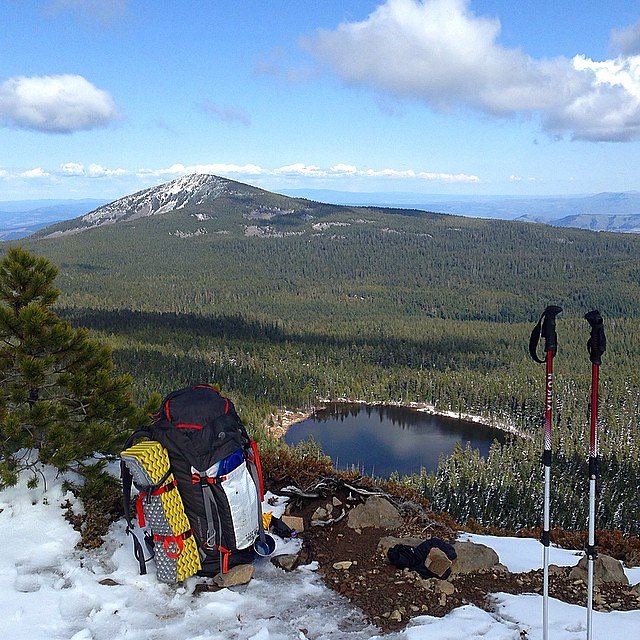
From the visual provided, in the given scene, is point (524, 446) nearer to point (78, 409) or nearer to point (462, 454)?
point (462, 454)

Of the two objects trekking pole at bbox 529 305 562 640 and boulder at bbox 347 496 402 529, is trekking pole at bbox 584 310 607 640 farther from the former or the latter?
boulder at bbox 347 496 402 529

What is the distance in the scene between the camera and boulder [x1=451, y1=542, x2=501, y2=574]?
23.2ft

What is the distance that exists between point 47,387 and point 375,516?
549 cm

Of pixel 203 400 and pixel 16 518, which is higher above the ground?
pixel 203 400

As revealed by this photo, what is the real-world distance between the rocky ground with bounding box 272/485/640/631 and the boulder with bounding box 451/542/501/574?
1 centimetres

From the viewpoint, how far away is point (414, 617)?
6062 millimetres

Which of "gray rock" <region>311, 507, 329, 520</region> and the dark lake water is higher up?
"gray rock" <region>311, 507, 329, 520</region>

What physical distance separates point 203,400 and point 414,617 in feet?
11.6

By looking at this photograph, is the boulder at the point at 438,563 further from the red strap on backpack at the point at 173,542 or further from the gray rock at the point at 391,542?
the red strap on backpack at the point at 173,542

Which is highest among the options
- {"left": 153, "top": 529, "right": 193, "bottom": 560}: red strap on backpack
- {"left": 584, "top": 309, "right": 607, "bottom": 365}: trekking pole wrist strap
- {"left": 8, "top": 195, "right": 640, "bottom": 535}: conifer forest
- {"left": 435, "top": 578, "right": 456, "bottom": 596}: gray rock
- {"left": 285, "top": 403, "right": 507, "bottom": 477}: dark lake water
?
{"left": 584, "top": 309, "right": 607, "bottom": 365}: trekking pole wrist strap

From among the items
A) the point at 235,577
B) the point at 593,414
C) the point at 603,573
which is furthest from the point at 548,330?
the point at 235,577

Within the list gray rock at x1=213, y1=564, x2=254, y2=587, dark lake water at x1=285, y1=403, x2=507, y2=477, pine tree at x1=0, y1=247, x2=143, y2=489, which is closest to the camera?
gray rock at x1=213, y1=564, x2=254, y2=587

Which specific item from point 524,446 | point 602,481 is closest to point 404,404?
point 524,446

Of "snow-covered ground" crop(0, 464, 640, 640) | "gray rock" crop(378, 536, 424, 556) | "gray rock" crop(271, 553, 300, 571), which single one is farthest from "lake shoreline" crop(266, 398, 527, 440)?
"snow-covered ground" crop(0, 464, 640, 640)
